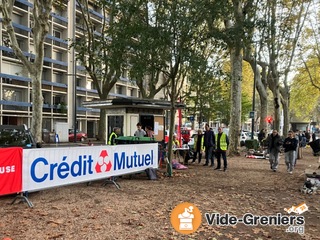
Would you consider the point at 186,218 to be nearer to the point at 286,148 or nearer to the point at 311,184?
the point at 311,184

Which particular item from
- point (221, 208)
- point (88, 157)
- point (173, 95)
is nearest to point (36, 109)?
point (173, 95)

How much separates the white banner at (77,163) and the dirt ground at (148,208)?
408 millimetres

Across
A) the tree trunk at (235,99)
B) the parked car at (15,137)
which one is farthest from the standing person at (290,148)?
the parked car at (15,137)

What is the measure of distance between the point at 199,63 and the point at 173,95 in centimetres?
219

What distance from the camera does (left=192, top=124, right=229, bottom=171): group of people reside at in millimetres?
13883

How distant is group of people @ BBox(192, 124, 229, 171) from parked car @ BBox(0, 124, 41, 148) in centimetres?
728

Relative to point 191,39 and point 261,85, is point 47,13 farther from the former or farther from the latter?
point 261,85

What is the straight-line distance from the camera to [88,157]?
28.9 feet

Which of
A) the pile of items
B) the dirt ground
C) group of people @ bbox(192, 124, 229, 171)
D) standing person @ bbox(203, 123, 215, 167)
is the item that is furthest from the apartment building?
the pile of items

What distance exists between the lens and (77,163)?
848 cm

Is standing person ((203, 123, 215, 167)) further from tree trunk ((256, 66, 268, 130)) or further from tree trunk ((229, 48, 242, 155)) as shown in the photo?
tree trunk ((256, 66, 268, 130))

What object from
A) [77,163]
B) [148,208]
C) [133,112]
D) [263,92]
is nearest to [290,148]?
[133,112]

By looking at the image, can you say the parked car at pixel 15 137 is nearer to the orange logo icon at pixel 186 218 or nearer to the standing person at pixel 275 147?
the orange logo icon at pixel 186 218

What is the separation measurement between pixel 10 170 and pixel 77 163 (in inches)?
69.7
